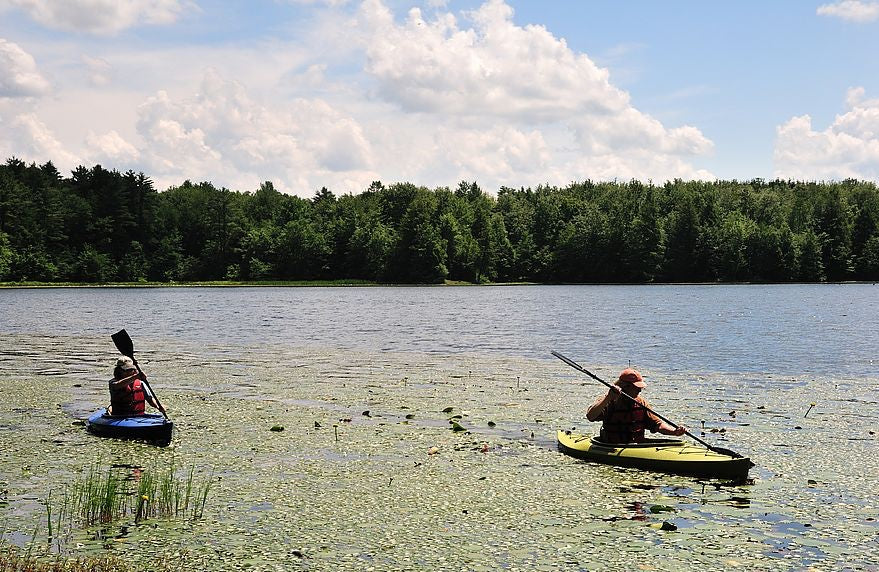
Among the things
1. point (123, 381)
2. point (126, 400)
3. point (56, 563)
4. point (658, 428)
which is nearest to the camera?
point (56, 563)

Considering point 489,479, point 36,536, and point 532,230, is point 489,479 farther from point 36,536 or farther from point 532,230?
point 532,230

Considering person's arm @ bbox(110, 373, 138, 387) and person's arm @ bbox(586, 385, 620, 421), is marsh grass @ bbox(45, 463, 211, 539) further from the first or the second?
person's arm @ bbox(586, 385, 620, 421)

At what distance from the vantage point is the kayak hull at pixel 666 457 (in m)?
14.7

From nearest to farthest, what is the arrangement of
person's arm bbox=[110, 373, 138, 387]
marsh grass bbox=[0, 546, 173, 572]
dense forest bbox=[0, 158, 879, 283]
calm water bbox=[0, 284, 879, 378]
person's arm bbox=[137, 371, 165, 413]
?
1. marsh grass bbox=[0, 546, 173, 572]
2. person's arm bbox=[110, 373, 138, 387]
3. person's arm bbox=[137, 371, 165, 413]
4. calm water bbox=[0, 284, 879, 378]
5. dense forest bbox=[0, 158, 879, 283]

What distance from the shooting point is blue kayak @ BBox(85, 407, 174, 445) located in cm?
1773

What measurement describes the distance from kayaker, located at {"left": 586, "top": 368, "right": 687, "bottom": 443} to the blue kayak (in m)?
8.57

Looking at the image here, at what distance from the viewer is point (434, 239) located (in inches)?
5851

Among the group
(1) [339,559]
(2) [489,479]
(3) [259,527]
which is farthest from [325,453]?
(1) [339,559]

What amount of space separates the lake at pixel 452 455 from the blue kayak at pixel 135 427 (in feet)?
1.09

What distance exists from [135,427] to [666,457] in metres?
10.5

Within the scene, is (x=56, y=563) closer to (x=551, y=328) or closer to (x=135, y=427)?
(x=135, y=427)

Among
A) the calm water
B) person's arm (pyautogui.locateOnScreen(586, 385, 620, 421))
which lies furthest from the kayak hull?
the calm water

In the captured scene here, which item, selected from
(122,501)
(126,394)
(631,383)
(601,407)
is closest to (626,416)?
(601,407)

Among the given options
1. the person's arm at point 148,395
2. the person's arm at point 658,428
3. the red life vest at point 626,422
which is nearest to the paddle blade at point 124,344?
the person's arm at point 148,395
